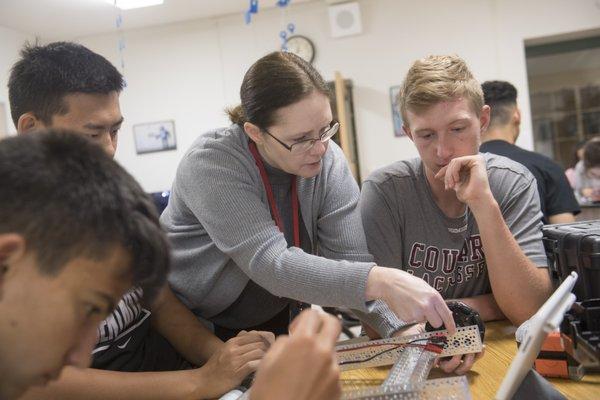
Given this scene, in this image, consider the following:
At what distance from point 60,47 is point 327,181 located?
767 millimetres

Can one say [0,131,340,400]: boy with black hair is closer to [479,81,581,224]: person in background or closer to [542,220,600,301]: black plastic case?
[542,220,600,301]: black plastic case

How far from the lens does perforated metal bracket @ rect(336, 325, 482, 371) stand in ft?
3.64

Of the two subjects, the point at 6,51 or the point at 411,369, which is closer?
the point at 411,369

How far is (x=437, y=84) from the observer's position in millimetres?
1529

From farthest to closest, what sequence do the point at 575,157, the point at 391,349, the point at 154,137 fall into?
the point at 154,137 < the point at 575,157 < the point at 391,349

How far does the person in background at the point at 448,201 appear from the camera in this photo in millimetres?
1514

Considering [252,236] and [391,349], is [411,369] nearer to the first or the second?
[391,349]

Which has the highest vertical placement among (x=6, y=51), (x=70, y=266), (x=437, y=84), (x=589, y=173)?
(x=6, y=51)

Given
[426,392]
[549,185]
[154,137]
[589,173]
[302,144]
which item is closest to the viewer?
[426,392]

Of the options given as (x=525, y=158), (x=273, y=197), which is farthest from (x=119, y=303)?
(x=525, y=158)

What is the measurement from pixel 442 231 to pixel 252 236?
2.05 ft

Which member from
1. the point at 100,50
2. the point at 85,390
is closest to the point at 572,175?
the point at 100,50

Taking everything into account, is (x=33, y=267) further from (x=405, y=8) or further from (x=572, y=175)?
(x=572, y=175)

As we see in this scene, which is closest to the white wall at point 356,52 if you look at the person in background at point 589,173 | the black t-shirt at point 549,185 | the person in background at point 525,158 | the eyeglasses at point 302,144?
the person in background at point 589,173
